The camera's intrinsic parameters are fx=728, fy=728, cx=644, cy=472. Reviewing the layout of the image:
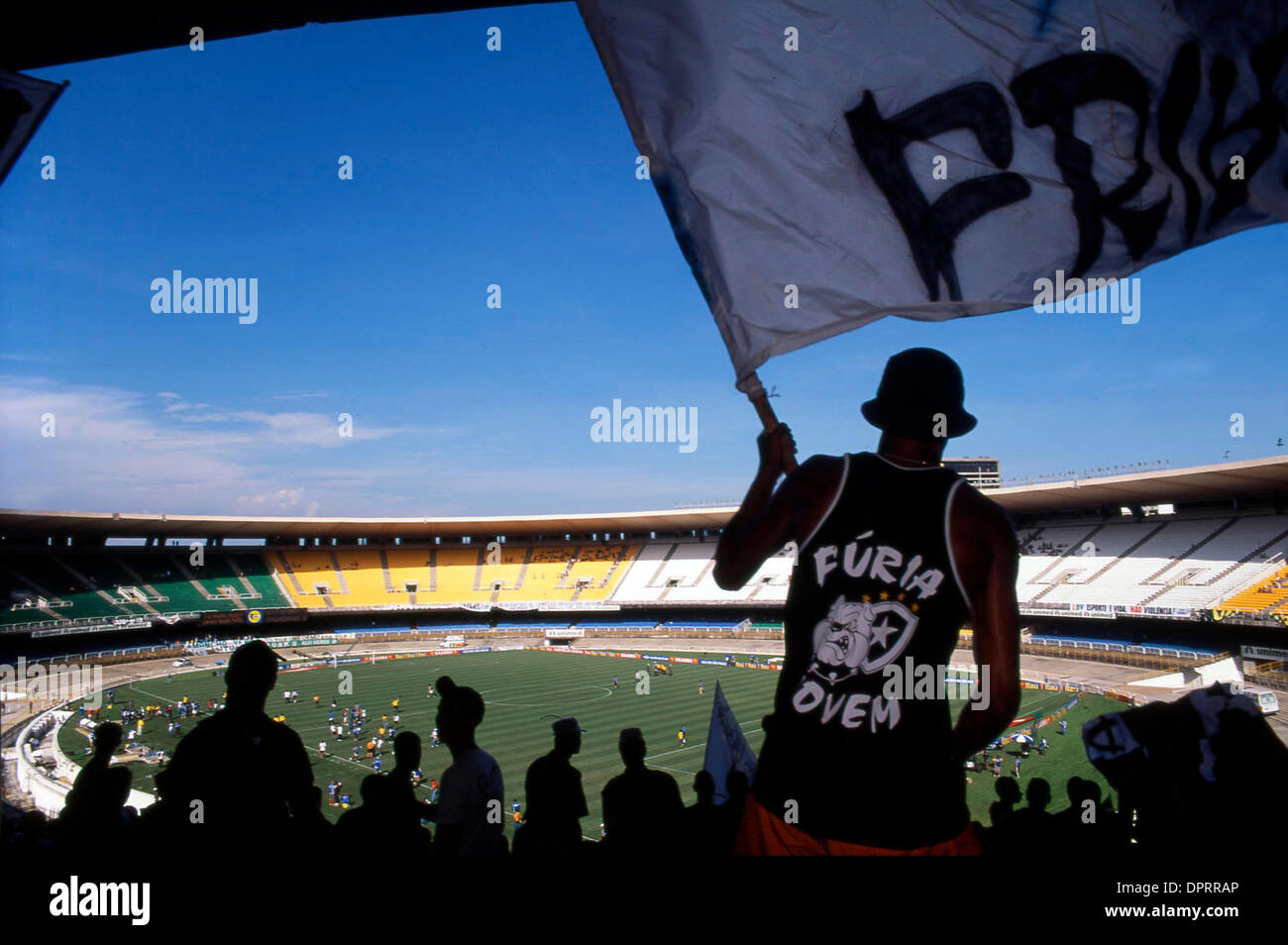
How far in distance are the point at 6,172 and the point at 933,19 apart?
312 centimetres

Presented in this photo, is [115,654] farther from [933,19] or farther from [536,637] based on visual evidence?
[933,19]

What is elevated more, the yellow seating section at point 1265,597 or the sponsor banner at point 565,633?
the yellow seating section at point 1265,597

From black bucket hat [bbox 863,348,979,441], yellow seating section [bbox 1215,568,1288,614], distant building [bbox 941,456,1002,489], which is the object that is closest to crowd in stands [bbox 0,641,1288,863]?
black bucket hat [bbox 863,348,979,441]

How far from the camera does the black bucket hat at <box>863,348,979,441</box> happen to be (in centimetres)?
192

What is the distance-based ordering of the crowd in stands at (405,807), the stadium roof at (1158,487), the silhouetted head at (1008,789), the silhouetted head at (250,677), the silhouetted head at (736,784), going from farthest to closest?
the stadium roof at (1158,487)
the silhouetted head at (1008,789)
the silhouetted head at (736,784)
the silhouetted head at (250,677)
the crowd in stands at (405,807)

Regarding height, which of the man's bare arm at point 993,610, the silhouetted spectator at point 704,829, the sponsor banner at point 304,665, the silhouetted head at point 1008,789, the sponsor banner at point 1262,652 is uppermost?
the man's bare arm at point 993,610

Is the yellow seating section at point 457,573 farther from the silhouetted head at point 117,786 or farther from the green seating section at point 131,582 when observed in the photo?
the silhouetted head at point 117,786

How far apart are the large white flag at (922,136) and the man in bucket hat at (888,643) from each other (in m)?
0.60

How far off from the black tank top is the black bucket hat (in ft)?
0.37

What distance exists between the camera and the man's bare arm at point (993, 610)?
1802 mm

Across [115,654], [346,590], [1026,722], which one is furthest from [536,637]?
[1026,722]

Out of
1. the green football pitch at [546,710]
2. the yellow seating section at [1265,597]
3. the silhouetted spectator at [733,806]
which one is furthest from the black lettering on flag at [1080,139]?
the yellow seating section at [1265,597]

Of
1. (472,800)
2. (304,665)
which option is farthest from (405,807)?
(304,665)

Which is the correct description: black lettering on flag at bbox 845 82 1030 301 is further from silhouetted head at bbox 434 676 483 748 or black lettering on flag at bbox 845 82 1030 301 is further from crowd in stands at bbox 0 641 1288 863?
silhouetted head at bbox 434 676 483 748
